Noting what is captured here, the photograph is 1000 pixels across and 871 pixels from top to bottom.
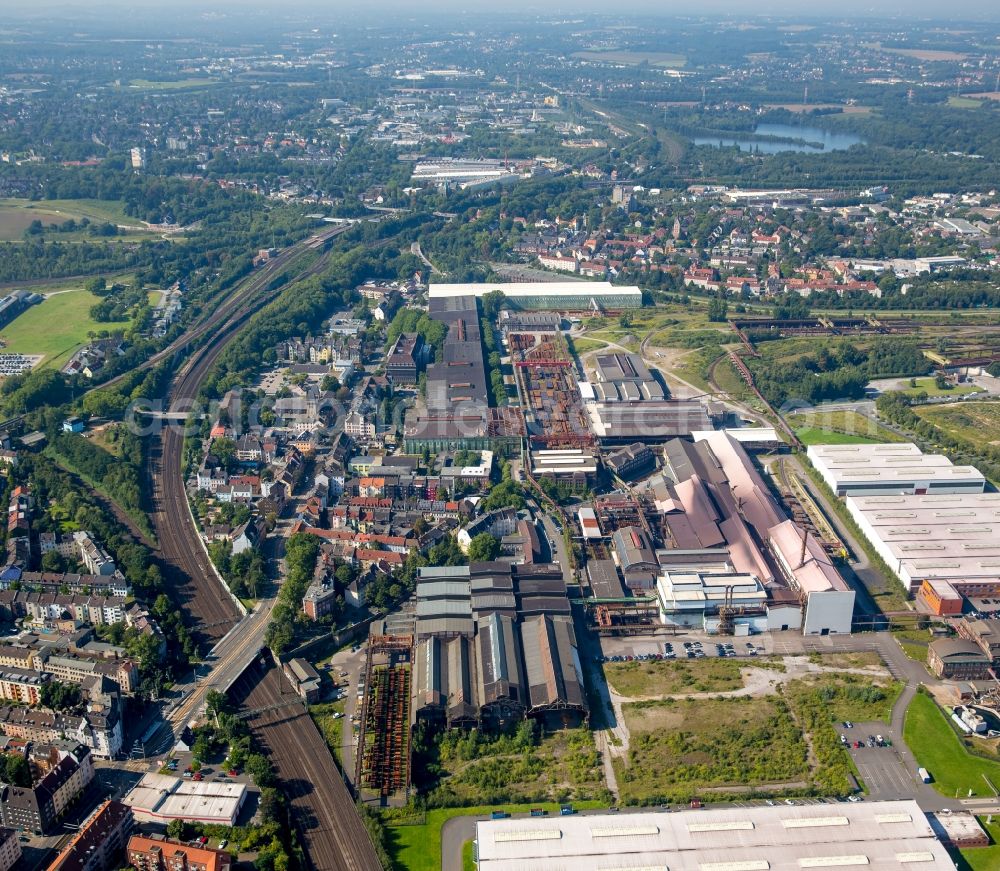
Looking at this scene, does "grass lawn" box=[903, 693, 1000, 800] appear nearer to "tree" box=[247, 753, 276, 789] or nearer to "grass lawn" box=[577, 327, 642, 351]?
"tree" box=[247, 753, 276, 789]

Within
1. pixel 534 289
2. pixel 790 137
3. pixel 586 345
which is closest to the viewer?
pixel 586 345

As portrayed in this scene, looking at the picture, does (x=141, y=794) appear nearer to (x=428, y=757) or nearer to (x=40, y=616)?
(x=428, y=757)

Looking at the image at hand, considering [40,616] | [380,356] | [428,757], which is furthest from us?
[380,356]

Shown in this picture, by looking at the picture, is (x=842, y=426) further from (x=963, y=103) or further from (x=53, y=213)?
(x=963, y=103)

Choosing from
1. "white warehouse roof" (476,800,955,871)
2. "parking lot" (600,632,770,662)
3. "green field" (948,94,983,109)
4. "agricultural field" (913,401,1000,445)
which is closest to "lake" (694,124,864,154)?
"green field" (948,94,983,109)

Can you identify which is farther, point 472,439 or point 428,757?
point 472,439

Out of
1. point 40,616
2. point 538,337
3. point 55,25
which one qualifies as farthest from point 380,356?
point 55,25

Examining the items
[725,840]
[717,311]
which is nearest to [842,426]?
[717,311]
